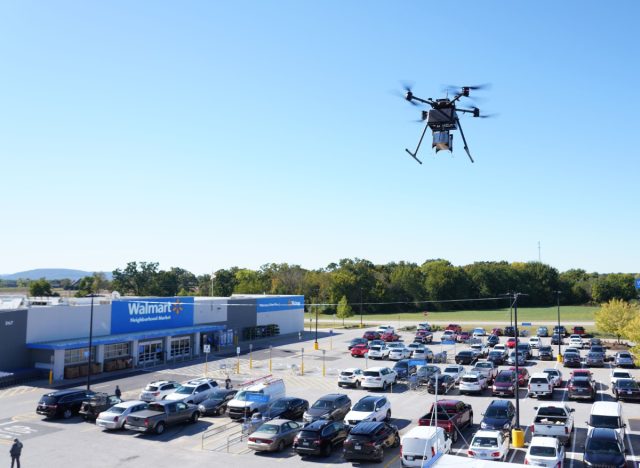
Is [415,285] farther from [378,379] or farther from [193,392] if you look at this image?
[193,392]

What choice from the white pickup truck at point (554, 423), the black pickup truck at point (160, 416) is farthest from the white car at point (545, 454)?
the black pickup truck at point (160, 416)

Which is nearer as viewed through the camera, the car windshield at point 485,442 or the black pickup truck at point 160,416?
the car windshield at point 485,442

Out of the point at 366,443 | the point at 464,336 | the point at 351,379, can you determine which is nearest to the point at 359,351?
the point at 351,379

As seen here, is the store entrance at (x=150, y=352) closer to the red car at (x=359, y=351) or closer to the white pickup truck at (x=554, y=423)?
the red car at (x=359, y=351)

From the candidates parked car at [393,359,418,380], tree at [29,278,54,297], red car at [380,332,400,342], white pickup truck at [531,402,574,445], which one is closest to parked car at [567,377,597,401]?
white pickup truck at [531,402,574,445]

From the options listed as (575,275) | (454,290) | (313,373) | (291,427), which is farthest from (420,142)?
(575,275)

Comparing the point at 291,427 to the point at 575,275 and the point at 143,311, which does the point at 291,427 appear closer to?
the point at 143,311

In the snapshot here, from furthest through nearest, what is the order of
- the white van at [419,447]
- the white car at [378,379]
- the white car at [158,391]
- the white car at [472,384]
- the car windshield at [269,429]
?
1. the white car at [378,379]
2. the white car at [472,384]
3. the white car at [158,391]
4. the car windshield at [269,429]
5. the white van at [419,447]
